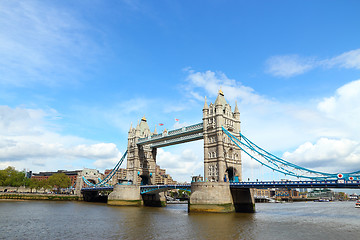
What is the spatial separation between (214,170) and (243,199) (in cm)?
848

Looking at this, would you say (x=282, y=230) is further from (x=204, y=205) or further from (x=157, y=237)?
(x=204, y=205)

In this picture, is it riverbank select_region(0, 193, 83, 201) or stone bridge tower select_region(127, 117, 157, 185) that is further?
riverbank select_region(0, 193, 83, 201)

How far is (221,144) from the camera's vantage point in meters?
56.9

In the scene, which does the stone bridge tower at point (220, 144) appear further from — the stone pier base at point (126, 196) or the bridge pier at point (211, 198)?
the stone pier base at point (126, 196)

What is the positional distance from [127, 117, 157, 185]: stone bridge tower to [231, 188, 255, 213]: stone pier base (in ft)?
116

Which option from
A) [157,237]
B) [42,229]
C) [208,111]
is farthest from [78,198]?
[157,237]

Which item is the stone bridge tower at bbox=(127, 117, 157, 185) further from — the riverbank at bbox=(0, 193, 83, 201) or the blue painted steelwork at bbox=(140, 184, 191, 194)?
the riverbank at bbox=(0, 193, 83, 201)

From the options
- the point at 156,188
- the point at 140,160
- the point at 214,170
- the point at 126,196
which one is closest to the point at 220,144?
the point at 214,170

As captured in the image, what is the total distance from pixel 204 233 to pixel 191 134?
4189 cm

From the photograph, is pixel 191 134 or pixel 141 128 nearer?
pixel 191 134

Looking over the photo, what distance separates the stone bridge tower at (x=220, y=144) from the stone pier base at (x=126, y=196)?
20018 millimetres

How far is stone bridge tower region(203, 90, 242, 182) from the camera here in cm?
5684

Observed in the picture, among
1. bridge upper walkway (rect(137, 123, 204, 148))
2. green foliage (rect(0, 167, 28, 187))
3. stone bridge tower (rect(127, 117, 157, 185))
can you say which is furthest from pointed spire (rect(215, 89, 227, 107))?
green foliage (rect(0, 167, 28, 187))

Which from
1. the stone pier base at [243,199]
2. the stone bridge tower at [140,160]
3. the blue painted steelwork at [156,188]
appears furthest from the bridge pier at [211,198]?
the stone bridge tower at [140,160]
